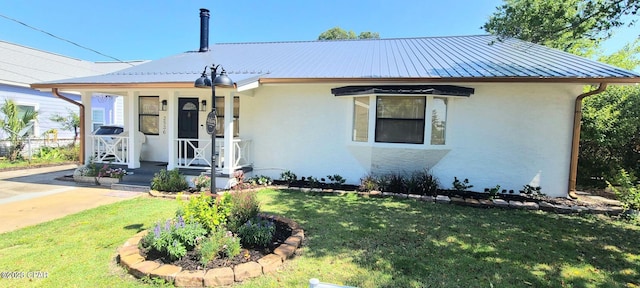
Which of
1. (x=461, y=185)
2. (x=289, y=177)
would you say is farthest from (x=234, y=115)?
(x=461, y=185)

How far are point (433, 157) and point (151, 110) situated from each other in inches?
338

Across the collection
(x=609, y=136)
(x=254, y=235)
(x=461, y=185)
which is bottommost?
(x=254, y=235)

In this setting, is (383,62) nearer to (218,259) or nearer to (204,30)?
(218,259)

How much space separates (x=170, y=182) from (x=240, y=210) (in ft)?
11.6

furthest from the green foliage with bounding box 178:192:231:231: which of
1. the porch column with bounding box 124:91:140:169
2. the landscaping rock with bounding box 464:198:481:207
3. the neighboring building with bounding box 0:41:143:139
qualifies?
the neighboring building with bounding box 0:41:143:139

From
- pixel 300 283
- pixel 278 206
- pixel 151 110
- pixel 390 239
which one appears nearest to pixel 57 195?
pixel 151 110

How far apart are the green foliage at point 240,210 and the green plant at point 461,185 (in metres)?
4.90

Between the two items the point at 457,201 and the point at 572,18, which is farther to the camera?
the point at 572,18

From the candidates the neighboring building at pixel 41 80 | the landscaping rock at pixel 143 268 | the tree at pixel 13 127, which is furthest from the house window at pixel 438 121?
the tree at pixel 13 127

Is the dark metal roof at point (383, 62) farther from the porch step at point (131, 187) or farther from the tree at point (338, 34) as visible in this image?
the tree at point (338, 34)

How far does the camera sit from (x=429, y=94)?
6.51m

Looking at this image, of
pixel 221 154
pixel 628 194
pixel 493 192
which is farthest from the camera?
pixel 221 154

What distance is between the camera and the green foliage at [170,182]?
6.56 m

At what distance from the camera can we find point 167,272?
113 inches
